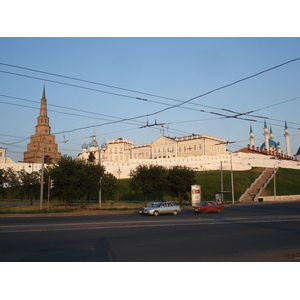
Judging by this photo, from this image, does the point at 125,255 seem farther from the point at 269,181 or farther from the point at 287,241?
the point at 269,181

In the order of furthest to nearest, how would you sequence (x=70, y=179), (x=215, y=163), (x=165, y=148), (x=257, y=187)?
(x=165, y=148), (x=215, y=163), (x=257, y=187), (x=70, y=179)

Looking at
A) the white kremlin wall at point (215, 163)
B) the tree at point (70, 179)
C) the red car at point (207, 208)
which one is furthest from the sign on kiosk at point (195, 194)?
the white kremlin wall at point (215, 163)

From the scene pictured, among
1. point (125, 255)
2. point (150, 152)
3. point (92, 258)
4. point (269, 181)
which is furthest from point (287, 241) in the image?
point (150, 152)

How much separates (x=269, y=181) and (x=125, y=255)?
7110 centimetres

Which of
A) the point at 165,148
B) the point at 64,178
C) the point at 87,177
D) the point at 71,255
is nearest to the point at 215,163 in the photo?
the point at 165,148

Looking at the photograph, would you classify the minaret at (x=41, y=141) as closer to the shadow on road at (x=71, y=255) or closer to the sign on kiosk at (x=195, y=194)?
the sign on kiosk at (x=195, y=194)

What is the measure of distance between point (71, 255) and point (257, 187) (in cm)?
6602

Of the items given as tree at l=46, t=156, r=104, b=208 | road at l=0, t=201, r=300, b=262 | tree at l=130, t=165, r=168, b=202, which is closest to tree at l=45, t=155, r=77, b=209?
tree at l=46, t=156, r=104, b=208

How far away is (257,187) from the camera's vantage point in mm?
70250

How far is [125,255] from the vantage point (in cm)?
1010

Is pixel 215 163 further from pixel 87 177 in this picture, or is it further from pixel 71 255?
pixel 71 255

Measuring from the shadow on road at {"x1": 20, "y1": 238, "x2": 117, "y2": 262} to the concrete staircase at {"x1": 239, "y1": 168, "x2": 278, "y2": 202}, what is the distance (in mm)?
53826

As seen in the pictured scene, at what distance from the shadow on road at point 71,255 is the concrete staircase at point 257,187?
5383 centimetres

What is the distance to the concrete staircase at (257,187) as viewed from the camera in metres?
61.6
